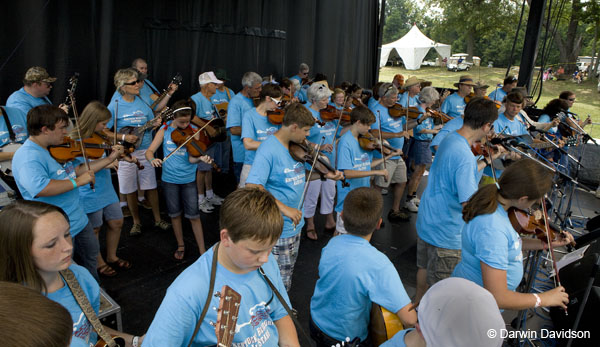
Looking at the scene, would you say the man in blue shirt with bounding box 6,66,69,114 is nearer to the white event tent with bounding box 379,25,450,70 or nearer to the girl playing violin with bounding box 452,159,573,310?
the girl playing violin with bounding box 452,159,573,310

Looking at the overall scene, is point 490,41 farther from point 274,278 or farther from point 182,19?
point 274,278

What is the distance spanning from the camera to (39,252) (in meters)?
1.54

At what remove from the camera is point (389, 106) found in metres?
5.45

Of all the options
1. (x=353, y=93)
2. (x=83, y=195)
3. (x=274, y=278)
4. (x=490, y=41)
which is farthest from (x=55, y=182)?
(x=490, y=41)

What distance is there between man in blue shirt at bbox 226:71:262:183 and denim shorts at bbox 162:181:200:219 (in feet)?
4.58

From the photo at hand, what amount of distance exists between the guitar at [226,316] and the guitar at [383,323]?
0.85 meters

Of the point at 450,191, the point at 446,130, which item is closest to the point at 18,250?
the point at 450,191

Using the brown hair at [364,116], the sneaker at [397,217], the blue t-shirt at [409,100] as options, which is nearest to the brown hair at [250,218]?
the brown hair at [364,116]

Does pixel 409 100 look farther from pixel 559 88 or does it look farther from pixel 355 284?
pixel 559 88

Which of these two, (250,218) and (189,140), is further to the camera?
(189,140)

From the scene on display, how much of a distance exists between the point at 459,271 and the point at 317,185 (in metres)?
2.79

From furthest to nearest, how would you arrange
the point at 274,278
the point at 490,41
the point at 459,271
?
the point at 490,41, the point at 459,271, the point at 274,278

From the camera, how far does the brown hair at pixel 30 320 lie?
76 centimetres

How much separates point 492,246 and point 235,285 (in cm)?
135
